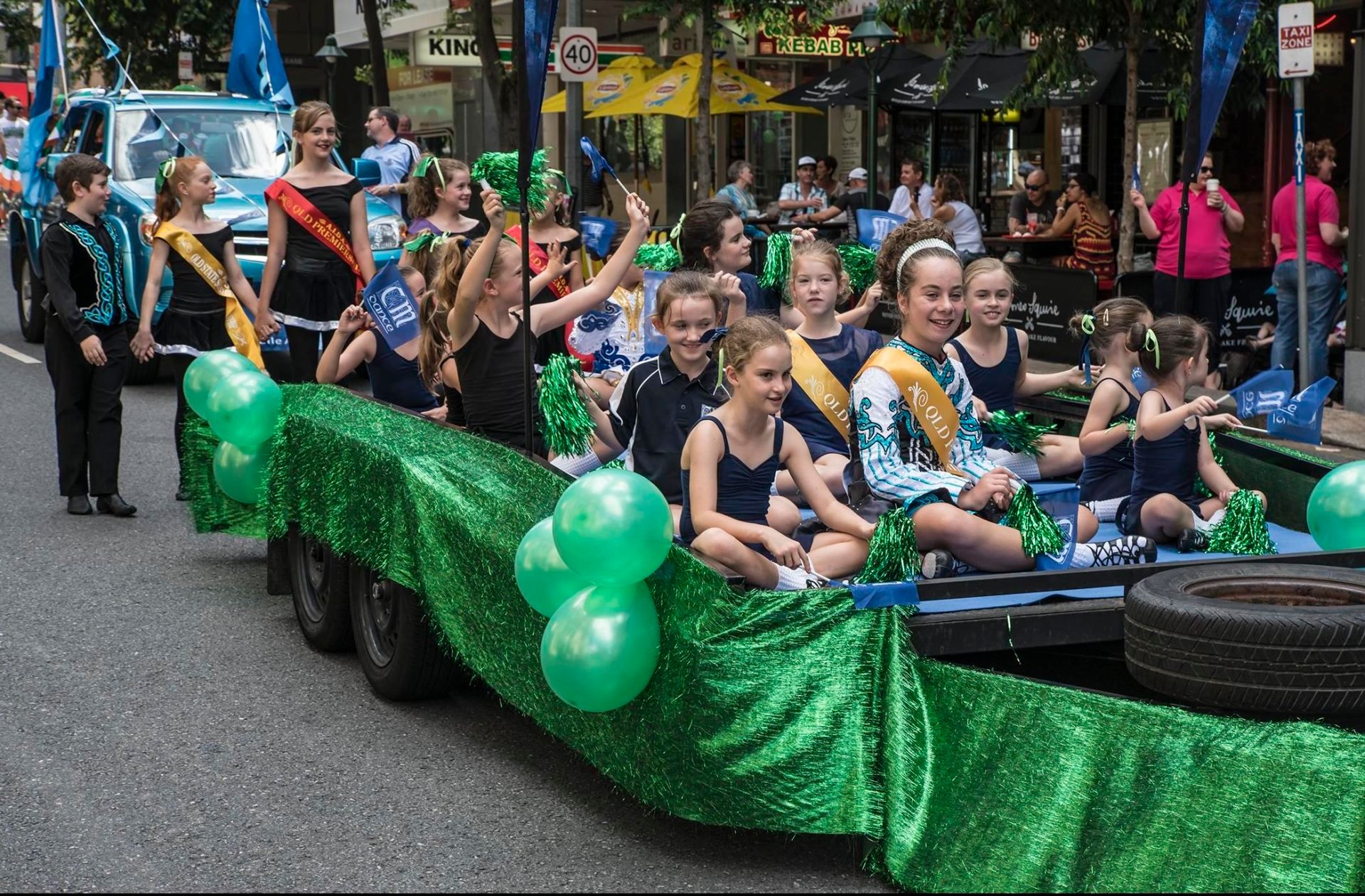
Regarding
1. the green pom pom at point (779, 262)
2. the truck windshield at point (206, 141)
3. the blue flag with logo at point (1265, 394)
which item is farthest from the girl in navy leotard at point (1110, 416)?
the truck windshield at point (206, 141)

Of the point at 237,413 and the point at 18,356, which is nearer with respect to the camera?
the point at 237,413

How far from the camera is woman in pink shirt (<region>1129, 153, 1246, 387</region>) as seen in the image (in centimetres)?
1275

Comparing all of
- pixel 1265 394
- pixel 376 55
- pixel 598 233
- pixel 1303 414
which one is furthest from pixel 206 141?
pixel 1303 414

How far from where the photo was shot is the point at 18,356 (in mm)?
15453

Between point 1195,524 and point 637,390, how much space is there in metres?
1.88

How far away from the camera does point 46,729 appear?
543cm

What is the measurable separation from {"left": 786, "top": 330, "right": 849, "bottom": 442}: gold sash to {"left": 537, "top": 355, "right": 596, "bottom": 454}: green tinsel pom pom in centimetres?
105

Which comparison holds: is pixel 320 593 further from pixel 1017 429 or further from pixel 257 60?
pixel 257 60

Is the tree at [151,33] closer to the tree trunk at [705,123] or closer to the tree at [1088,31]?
the tree trunk at [705,123]

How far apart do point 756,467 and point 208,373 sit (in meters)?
3.08

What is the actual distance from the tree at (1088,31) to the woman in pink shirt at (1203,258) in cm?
81

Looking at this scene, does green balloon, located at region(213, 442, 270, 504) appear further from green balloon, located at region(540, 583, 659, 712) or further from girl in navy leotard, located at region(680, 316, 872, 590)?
green balloon, located at region(540, 583, 659, 712)

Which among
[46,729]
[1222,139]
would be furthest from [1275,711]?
[1222,139]

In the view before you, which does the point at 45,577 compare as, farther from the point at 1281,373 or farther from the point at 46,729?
the point at 1281,373
